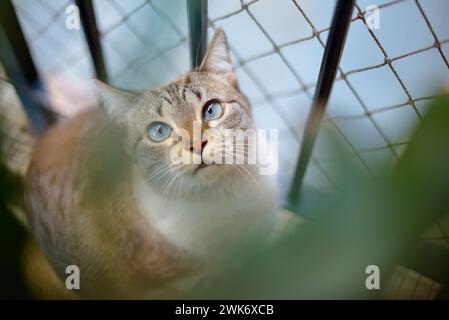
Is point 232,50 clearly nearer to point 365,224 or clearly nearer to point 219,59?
point 219,59

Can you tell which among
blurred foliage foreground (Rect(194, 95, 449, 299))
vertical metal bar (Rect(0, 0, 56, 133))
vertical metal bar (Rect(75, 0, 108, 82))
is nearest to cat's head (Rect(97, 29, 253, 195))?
vertical metal bar (Rect(75, 0, 108, 82))

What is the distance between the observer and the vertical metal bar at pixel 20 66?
3.17 feet

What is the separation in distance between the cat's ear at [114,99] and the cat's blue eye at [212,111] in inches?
7.4

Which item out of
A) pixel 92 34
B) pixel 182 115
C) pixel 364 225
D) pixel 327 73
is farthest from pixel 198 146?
pixel 364 225

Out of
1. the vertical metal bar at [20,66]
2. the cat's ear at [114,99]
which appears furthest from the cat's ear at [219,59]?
the vertical metal bar at [20,66]

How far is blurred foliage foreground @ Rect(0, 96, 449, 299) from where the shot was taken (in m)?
0.23

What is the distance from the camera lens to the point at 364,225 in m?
0.27

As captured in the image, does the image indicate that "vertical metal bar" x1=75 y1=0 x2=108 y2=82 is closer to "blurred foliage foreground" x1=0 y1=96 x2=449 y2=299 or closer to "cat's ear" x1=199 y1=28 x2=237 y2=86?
"cat's ear" x1=199 y1=28 x2=237 y2=86

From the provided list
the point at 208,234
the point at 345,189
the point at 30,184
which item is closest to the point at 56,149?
the point at 30,184

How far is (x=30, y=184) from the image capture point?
3.22 feet

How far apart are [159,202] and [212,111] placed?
0.27 m
